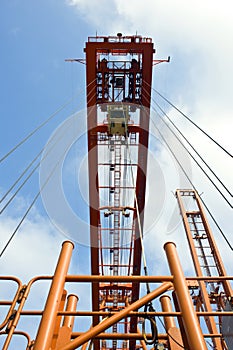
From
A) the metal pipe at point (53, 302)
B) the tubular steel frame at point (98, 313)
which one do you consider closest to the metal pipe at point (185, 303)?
the tubular steel frame at point (98, 313)

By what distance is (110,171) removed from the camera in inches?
462

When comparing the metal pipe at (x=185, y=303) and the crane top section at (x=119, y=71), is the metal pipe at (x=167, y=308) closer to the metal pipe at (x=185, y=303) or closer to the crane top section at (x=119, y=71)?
the metal pipe at (x=185, y=303)

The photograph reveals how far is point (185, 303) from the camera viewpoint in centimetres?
245

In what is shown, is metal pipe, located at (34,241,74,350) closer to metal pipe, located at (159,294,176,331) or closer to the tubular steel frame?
the tubular steel frame

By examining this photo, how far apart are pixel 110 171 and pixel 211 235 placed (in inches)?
275

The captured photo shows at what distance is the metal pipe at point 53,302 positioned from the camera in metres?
2.10

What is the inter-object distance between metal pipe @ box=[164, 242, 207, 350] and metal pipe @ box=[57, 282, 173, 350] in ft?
0.43

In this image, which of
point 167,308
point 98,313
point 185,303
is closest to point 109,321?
point 98,313

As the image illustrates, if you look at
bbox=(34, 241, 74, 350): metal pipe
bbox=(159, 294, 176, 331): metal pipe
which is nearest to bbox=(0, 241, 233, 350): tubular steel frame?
bbox=(34, 241, 74, 350): metal pipe

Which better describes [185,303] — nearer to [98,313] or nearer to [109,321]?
[109,321]

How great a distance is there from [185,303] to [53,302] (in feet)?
3.25

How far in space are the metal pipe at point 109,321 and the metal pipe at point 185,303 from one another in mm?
131

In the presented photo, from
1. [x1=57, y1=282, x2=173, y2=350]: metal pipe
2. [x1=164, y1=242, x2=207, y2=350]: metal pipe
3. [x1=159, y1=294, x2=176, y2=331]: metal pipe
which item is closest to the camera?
[x1=164, y1=242, x2=207, y2=350]: metal pipe

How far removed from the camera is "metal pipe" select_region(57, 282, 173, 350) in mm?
2213
